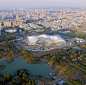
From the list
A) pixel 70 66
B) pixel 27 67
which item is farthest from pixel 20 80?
pixel 70 66

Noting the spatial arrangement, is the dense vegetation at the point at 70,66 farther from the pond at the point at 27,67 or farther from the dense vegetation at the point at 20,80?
the dense vegetation at the point at 20,80

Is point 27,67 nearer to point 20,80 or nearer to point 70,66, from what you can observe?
point 20,80

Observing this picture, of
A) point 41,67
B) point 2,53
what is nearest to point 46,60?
point 41,67

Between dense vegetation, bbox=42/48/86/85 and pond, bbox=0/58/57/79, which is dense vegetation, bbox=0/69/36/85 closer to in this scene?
pond, bbox=0/58/57/79

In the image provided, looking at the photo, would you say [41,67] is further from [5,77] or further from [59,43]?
[59,43]

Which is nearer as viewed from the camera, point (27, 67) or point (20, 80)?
point (20, 80)

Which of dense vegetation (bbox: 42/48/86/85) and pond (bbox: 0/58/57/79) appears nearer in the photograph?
dense vegetation (bbox: 42/48/86/85)

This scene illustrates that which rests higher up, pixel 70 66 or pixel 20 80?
pixel 70 66

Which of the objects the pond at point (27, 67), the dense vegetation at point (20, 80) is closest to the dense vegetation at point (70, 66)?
the pond at point (27, 67)

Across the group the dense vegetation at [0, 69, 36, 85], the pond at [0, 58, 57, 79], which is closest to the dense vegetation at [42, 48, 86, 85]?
the pond at [0, 58, 57, 79]
